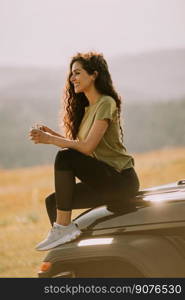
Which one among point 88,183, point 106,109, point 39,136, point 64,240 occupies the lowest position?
point 64,240

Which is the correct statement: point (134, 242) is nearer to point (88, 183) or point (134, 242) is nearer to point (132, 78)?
point (88, 183)

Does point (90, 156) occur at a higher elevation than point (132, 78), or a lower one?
lower

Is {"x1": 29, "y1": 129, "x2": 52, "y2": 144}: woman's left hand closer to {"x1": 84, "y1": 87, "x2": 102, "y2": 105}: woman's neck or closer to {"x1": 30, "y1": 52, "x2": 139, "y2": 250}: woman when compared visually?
{"x1": 30, "y1": 52, "x2": 139, "y2": 250}: woman

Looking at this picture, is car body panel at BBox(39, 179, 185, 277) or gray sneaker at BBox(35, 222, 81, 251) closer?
car body panel at BBox(39, 179, 185, 277)

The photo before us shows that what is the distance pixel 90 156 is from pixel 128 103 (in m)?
115

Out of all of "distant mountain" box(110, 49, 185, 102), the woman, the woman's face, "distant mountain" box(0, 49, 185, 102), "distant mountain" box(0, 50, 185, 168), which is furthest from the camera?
"distant mountain" box(0, 49, 185, 102)

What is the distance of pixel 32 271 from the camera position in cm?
912

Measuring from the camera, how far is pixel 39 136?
4.26 meters

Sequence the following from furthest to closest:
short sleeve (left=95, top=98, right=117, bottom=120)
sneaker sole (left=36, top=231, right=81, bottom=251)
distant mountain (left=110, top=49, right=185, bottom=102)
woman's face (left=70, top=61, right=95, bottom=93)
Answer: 1. distant mountain (left=110, top=49, right=185, bottom=102)
2. woman's face (left=70, top=61, right=95, bottom=93)
3. short sleeve (left=95, top=98, right=117, bottom=120)
4. sneaker sole (left=36, top=231, right=81, bottom=251)

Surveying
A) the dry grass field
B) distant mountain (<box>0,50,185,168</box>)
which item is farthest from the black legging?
distant mountain (<box>0,50,185,168</box>)

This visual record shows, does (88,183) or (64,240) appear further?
(88,183)

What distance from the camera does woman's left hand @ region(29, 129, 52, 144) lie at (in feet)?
13.9

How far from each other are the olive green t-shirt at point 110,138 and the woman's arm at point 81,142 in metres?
0.07

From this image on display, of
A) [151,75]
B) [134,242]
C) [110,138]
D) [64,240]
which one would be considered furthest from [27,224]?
[151,75]
